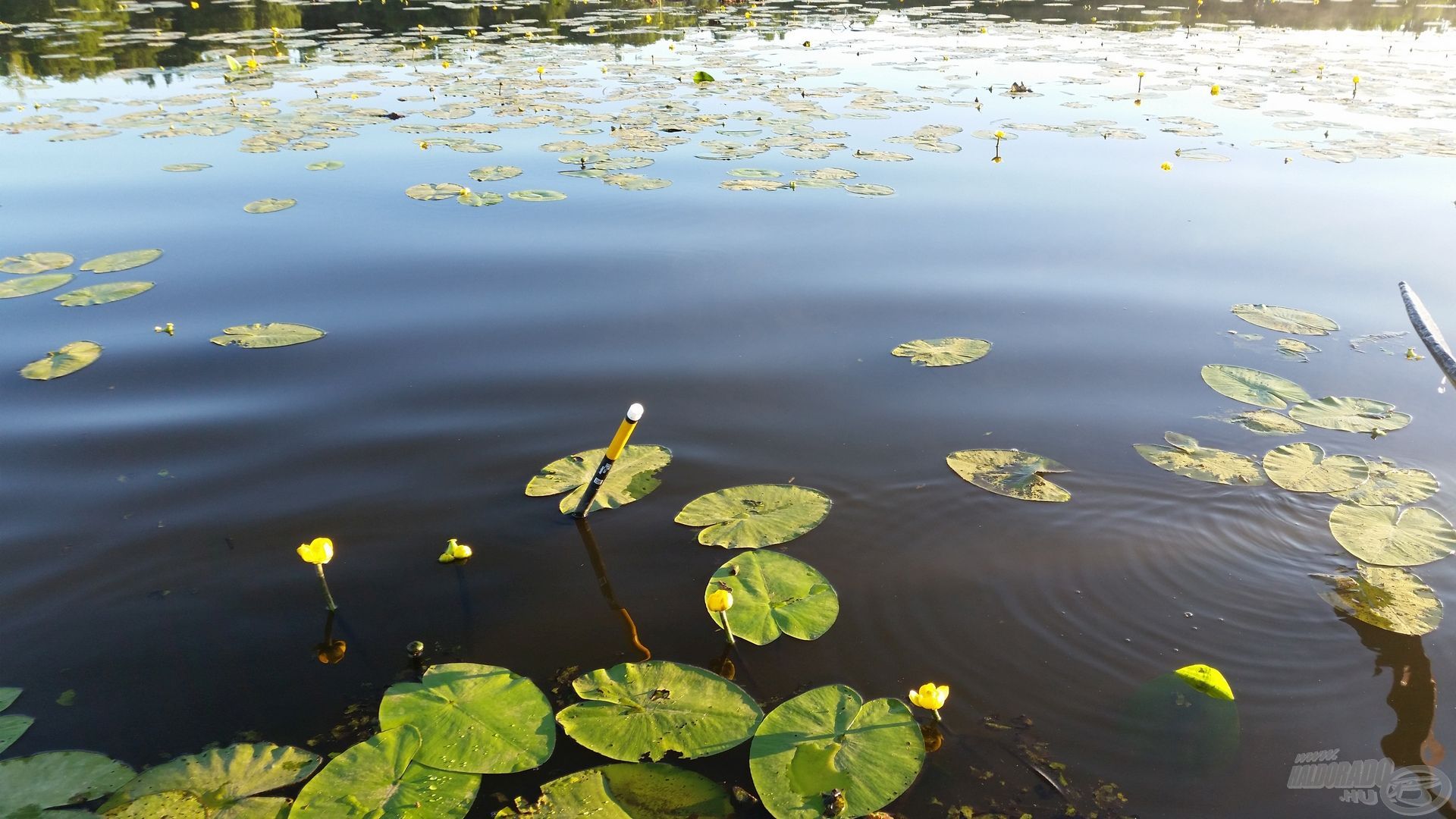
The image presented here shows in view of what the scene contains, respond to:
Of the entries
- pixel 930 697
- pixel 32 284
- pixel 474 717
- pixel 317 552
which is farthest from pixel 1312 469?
pixel 32 284

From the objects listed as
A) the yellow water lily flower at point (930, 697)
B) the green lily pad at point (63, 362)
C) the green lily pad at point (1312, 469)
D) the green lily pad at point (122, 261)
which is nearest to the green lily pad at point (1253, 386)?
the green lily pad at point (1312, 469)

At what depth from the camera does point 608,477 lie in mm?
2947

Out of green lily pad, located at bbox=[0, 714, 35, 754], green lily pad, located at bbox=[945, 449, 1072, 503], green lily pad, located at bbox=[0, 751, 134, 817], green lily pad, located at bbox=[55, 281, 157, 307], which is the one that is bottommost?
green lily pad, located at bbox=[0, 751, 134, 817]

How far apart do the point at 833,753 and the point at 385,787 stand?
1.06 m

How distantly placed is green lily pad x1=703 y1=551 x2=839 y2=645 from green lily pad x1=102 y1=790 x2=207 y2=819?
1321 mm

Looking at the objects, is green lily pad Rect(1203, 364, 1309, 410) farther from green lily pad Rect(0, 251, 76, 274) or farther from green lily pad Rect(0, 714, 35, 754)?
green lily pad Rect(0, 251, 76, 274)

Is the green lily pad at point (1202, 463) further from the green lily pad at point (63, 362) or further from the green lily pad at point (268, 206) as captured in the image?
the green lily pad at point (268, 206)

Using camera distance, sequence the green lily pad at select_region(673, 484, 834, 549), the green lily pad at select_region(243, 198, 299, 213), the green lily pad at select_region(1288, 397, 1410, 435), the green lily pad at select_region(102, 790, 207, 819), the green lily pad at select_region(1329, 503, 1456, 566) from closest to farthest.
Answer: the green lily pad at select_region(102, 790, 207, 819)
the green lily pad at select_region(1329, 503, 1456, 566)
the green lily pad at select_region(673, 484, 834, 549)
the green lily pad at select_region(1288, 397, 1410, 435)
the green lily pad at select_region(243, 198, 299, 213)

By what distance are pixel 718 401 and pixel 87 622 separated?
92.2 inches

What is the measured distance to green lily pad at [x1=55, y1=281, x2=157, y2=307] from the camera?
423cm

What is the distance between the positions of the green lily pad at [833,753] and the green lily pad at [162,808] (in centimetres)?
127

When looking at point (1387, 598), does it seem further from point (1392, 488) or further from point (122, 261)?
point (122, 261)

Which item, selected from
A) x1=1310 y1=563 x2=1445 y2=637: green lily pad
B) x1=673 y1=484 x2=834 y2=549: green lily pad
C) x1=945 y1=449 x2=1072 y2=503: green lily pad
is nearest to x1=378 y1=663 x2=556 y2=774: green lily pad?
x1=673 y1=484 x2=834 y2=549: green lily pad

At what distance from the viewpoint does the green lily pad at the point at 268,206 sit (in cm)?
560
